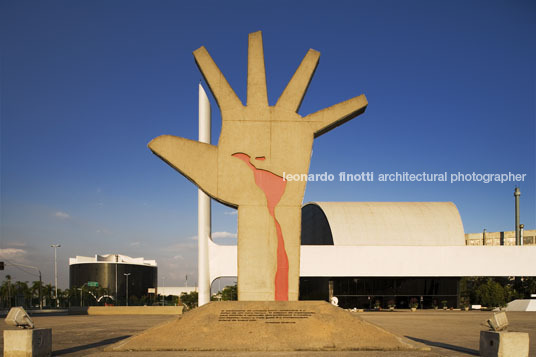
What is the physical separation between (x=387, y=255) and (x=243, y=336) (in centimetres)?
2953

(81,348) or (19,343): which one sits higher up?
(19,343)

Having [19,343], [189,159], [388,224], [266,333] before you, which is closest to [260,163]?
[189,159]

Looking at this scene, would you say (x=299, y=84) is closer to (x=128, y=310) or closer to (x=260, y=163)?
(x=260, y=163)

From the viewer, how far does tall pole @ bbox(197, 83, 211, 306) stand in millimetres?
34500

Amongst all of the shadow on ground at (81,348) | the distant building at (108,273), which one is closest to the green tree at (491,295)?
the shadow on ground at (81,348)

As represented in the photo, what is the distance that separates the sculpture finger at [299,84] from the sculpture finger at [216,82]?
150 cm

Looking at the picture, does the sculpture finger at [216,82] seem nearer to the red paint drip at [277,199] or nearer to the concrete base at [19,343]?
the red paint drip at [277,199]

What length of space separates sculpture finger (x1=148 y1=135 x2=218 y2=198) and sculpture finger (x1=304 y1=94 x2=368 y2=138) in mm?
3407

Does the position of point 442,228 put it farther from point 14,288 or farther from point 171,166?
point 14,288

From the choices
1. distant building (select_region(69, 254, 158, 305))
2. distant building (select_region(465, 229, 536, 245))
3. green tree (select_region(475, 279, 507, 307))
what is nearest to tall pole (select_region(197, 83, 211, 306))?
green tree (select_region(475, 279, 507, 307))

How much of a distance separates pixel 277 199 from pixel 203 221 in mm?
20963

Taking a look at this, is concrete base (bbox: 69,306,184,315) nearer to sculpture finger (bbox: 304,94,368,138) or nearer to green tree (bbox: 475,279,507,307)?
sculpture finger (bbox: 304,94,368,138)

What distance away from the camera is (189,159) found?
14.8m

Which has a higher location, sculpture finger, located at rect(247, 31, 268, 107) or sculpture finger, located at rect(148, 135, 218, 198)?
sculpture finger, located at rect(247, 31, 268, 107)
